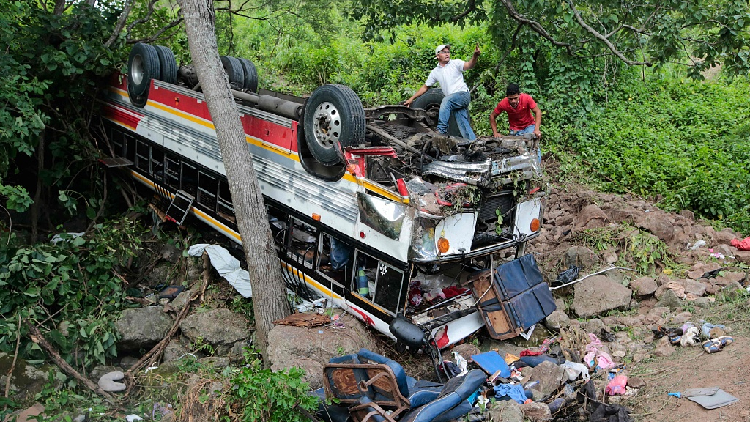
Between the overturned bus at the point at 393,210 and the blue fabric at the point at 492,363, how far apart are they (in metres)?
0.35

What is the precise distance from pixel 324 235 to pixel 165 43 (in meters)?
7.75

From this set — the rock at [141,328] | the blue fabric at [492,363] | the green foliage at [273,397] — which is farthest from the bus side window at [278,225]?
the blue fabric at [492,363]

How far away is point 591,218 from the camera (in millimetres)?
9055

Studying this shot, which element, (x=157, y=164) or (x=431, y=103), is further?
(x=157, y=164)

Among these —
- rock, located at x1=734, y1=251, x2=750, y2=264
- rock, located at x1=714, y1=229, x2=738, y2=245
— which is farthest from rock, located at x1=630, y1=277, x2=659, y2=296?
rock, located at x1=714, y1=229, x2=738, y2=245

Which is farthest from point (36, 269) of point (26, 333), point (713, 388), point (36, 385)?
point (713, 388)

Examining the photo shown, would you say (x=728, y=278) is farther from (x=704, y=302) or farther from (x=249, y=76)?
(x=249, y=76)

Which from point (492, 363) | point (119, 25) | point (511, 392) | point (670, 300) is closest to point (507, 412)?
point (511, 392)

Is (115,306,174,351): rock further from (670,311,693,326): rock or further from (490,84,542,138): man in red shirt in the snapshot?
A: (670,311,693,326): rock

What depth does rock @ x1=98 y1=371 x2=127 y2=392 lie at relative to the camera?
7074 mm

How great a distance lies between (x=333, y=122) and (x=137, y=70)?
4501 millimetres

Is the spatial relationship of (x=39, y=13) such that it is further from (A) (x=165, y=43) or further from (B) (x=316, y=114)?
(B) (x=316, y=114)

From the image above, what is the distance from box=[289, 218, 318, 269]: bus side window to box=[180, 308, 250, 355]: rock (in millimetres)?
1270

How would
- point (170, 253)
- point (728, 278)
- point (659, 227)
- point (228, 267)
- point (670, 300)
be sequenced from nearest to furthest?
point (670, 300) < point (728, 278) < point (228, 267) < point (659, 227) < point (170, 253)
